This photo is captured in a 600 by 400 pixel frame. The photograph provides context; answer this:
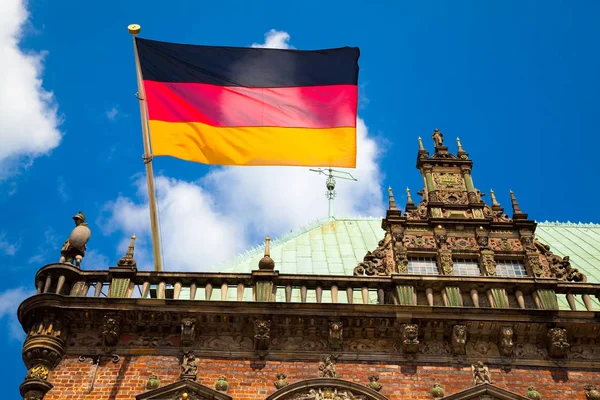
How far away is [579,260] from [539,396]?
9131 millimetres

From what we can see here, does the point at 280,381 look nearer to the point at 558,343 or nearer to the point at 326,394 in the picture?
the point at 326,394

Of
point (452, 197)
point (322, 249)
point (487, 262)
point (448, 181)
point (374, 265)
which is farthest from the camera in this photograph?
point (322, 249)

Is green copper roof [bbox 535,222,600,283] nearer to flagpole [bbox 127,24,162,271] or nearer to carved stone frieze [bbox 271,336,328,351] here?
carved stone frieze [bbox 271,336,328,351]

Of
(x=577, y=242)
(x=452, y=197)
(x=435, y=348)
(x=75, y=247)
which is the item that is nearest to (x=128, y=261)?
(x=75, y=247)

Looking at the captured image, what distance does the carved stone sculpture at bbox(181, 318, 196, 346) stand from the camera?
1627cm

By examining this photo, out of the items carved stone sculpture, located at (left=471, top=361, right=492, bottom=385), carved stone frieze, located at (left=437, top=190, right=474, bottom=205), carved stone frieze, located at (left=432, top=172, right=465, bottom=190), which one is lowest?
carved stone sculpture, located at (left=471, top=361, right=492, bottom=385)

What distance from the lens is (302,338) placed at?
54.2 feet

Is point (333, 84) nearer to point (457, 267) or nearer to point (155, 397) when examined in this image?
point (457, 267)

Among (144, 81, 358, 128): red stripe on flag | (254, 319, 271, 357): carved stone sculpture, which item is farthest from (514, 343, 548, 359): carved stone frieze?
(144, 81, 358, 128): red stripe on flag

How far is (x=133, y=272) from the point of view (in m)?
17.3

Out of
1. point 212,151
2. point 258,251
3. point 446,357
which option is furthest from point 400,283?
point 258,251

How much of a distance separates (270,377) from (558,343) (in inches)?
239

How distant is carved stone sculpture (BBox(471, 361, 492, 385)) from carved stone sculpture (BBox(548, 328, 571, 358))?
60.4 inches

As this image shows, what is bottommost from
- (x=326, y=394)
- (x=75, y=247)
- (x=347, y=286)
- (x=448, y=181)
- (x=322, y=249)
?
(x=326, y=394)
